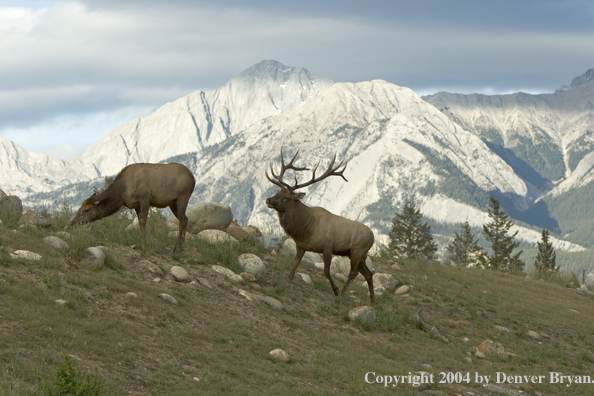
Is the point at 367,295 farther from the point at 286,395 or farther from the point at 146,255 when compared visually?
the point at 286,395

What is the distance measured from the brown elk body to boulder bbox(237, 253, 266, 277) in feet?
5.80

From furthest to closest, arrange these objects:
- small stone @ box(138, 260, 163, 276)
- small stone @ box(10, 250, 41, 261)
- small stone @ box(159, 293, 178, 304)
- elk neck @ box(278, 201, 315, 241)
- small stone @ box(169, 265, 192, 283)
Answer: elk neck @ box(278, 201, 315, 241), small stone @ box(169, 265, 192, 283), small stone @ box(138, 260, 163, 276), small stone @ box(159, 293, 178, 304), small stone @ box(10, 250, 41, 261)

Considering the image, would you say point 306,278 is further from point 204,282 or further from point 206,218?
point 206,218

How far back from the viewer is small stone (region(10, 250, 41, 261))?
1278 centimetres

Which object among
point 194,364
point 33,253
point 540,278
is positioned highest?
point 33,253

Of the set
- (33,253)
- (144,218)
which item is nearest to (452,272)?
(144,218)

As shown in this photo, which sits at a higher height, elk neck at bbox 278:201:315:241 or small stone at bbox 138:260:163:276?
elk neck at bbox 278:201:315:241

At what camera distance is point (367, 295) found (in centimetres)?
1855

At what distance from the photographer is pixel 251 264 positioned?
1730 centimetres

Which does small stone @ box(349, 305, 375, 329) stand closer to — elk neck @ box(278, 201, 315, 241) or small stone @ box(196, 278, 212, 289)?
elk neck @ box(278, 201, 315, 241)

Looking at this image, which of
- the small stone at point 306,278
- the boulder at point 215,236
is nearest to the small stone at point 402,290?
the small stone at point 306,278

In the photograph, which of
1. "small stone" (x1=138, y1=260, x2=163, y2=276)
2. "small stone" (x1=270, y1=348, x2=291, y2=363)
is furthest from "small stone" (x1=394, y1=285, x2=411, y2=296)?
"small stone" (x1=270, y1=348, x2=291, y2=363)

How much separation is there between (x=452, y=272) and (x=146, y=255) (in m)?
14.1

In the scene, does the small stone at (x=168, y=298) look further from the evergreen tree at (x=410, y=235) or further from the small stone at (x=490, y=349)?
the evergreen tree at (x=410, y=235)
